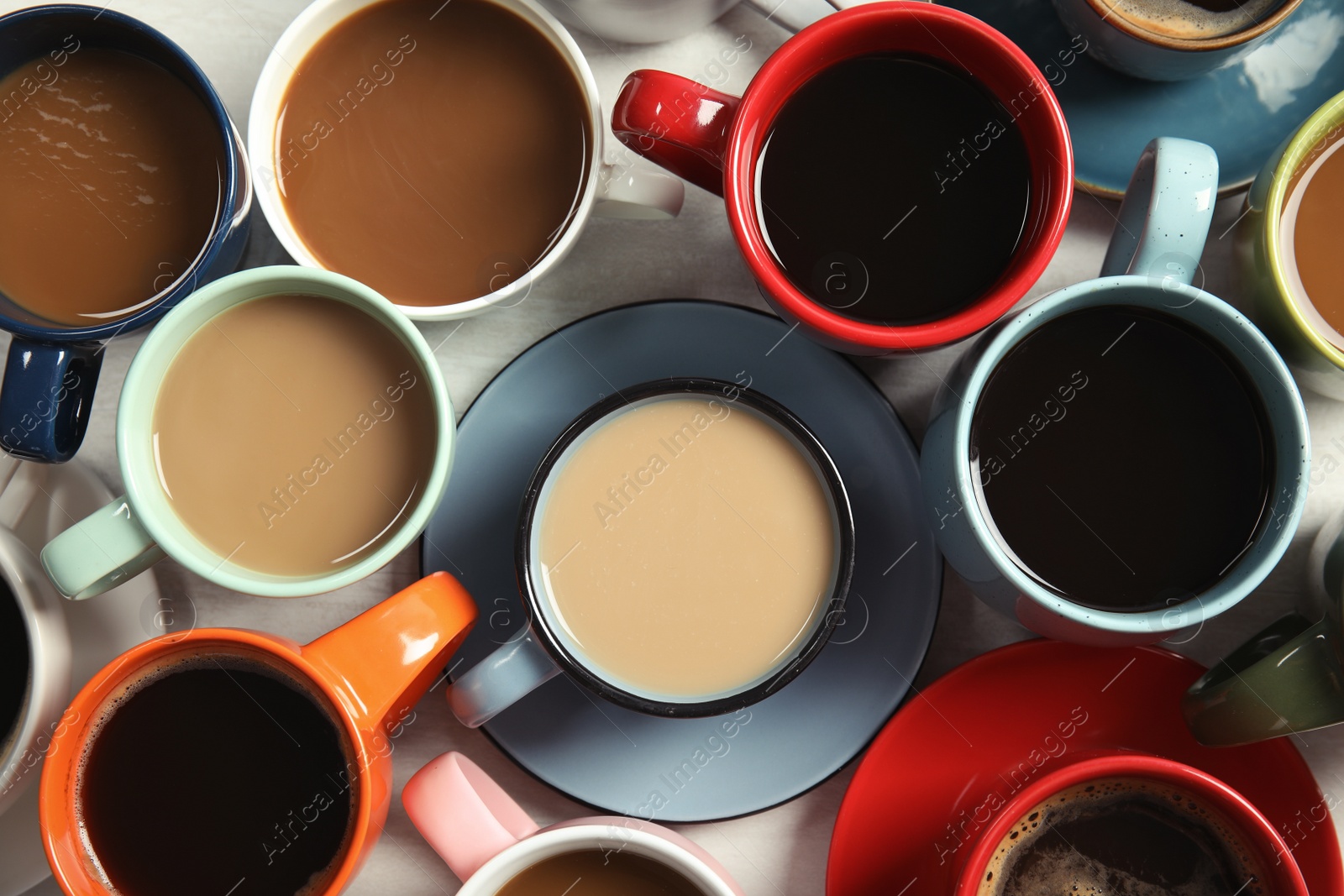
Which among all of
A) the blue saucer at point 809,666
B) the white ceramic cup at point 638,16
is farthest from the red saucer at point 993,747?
the white ceramic cup at point 638,16

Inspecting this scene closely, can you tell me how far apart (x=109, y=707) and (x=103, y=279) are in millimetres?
438

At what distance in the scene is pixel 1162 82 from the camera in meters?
1.02

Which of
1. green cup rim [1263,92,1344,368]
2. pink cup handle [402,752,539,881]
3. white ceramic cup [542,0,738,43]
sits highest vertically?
white ceramic cup [542,0,738,43]

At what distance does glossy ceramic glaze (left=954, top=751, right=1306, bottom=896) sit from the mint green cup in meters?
0.57

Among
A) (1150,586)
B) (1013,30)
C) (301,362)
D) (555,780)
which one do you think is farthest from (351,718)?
(1013,30)

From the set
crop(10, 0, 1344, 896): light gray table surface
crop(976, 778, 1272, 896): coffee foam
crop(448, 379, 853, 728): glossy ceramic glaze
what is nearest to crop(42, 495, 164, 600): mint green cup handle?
crop(10, 0, 1344, 896): light gray table surface

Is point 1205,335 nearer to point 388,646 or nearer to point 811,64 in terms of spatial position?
point 811,64

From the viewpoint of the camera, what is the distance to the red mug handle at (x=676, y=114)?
84 centimetres

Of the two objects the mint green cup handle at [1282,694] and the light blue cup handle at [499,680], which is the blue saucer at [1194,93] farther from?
the light blue cup handle at [499,680]

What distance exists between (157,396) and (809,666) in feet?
2.35

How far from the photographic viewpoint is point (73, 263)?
38.9 inches

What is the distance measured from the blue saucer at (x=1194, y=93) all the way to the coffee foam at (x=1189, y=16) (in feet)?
0.14

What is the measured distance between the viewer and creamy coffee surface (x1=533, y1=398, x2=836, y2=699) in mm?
973

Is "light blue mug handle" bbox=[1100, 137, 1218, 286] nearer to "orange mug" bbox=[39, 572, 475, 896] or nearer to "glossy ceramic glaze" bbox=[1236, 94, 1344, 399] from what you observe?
"glossy ceramic glaze" bbox=[1236, 94, 1344, 399]
